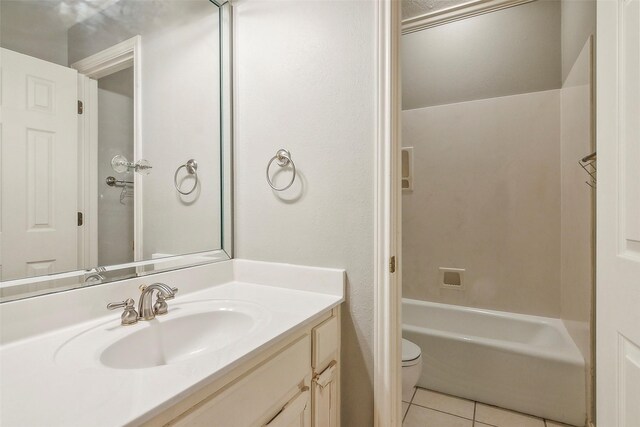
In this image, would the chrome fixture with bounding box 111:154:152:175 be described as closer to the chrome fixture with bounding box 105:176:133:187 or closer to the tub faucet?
the chrome fixture with bounding box 105:176:133:187

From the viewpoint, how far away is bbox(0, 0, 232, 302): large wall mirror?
80cm

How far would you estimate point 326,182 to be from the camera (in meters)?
1.15

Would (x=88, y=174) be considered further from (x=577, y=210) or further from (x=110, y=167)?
(x=577, y=210)

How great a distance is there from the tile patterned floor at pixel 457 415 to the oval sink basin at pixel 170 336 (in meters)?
1.22

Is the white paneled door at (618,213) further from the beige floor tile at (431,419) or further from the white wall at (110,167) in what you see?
the white wall at (110,167)

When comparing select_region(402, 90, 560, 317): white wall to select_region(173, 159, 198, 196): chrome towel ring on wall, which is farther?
→ select_region(402, 90, 560, 317): white wall

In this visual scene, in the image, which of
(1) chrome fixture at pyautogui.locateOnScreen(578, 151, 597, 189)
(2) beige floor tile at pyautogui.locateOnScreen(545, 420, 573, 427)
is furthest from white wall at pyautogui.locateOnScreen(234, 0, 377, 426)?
(2) beige floor tile at pyautogui.locateOnScreen(545, 420, 573, 427)

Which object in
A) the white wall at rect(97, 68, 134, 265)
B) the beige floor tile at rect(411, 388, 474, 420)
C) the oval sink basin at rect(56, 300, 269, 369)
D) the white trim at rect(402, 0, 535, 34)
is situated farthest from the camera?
the white trim at rect(402, 0, 535, 34)

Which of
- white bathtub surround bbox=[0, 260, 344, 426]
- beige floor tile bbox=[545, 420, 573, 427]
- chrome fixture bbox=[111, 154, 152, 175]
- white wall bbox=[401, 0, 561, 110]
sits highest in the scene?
white wall bbox=[401, 0, 561, 110]

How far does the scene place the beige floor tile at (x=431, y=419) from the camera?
161 cm

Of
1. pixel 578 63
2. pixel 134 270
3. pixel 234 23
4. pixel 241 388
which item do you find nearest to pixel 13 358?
pixel 134 270

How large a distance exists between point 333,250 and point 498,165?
1716mm

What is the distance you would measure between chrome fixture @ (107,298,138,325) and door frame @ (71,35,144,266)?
0.18m

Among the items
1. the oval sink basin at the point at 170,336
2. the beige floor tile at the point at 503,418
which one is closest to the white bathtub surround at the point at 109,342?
the oval sink basin at the point at 170,336
